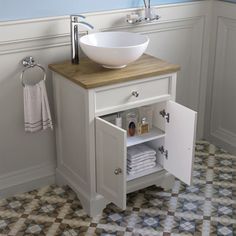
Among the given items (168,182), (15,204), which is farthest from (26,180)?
(168,182)

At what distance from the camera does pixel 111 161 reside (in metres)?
2.13

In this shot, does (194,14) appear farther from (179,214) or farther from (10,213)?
(10,213)

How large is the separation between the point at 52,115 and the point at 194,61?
3.13ft

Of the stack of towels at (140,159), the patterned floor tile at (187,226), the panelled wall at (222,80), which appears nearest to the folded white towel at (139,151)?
the stack of towels at (140,159)

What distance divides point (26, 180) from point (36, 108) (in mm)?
440

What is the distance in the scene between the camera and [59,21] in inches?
91.0

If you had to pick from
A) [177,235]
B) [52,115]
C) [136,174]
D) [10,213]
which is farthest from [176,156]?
[10,213]

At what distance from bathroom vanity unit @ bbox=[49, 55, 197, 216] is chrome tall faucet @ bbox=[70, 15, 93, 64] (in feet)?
0.16

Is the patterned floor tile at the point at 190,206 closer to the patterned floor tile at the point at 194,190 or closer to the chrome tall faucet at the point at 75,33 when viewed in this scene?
the patterned floor tile at the point at 194,190

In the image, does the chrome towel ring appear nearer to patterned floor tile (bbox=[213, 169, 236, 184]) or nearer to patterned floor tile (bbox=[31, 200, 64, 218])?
patterned floor tile (bbox=[31, 200, 64, 218])

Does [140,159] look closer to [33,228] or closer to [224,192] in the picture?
[224,192]

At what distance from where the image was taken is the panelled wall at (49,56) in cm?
227

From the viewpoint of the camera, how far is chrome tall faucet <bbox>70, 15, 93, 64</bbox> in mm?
2244

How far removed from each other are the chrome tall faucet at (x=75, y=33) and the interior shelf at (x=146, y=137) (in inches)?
18.0
